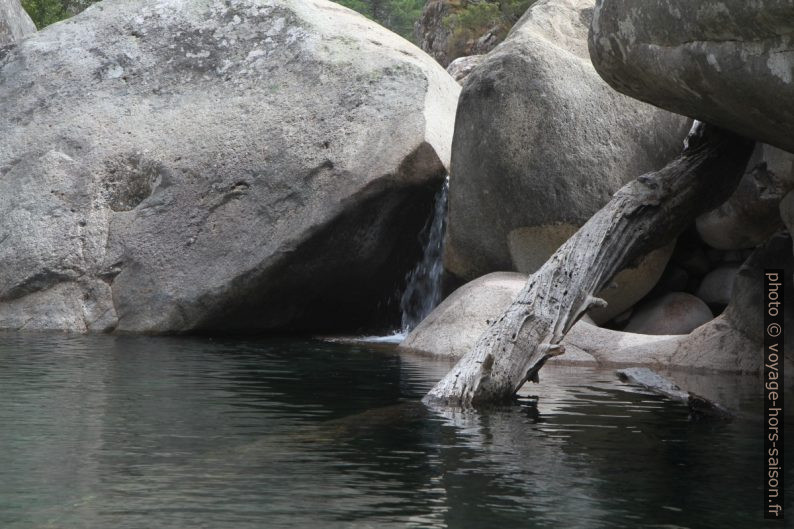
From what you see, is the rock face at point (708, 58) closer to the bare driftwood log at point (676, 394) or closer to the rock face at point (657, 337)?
the bare driftwood log at point (676, 394)

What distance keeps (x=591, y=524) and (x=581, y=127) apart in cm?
833

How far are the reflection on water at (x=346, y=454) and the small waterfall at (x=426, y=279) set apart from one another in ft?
15.8

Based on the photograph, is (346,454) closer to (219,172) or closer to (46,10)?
(219,172)

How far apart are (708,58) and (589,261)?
203cm

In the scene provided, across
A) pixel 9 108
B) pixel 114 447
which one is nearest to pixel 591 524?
pixel 114 447

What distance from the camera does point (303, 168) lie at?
13.3m

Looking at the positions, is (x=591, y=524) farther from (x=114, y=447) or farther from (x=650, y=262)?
(x=650, y=262)

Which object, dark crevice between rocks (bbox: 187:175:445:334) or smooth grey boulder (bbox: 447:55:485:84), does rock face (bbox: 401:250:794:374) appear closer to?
dark crevice between rocks (bbox: 187:175:445:334)

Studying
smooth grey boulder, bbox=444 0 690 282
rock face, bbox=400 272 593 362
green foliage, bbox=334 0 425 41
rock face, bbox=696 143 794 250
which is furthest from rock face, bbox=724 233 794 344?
green foliage, bbox=334 0 425 41

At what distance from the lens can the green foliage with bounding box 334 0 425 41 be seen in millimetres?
46688

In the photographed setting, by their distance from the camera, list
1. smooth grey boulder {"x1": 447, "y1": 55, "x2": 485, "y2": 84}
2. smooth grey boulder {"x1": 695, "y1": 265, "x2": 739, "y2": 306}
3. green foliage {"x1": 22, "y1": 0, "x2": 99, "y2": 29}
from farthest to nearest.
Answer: green foliage {"x1": 22, "y1": 0, "x2": 99, "y2": 29} → smooth grey boulder {"x1": 447, "y1": 55, "x2": 485, "y2": 84} → smooth grey boulder {"x1": 695, "y1": 265, "x2": 739, "y2": 306}

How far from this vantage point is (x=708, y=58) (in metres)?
6.81

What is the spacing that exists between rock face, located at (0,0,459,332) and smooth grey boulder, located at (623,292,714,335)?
289 centimetres

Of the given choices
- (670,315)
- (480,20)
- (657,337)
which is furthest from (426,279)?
(480,20)
